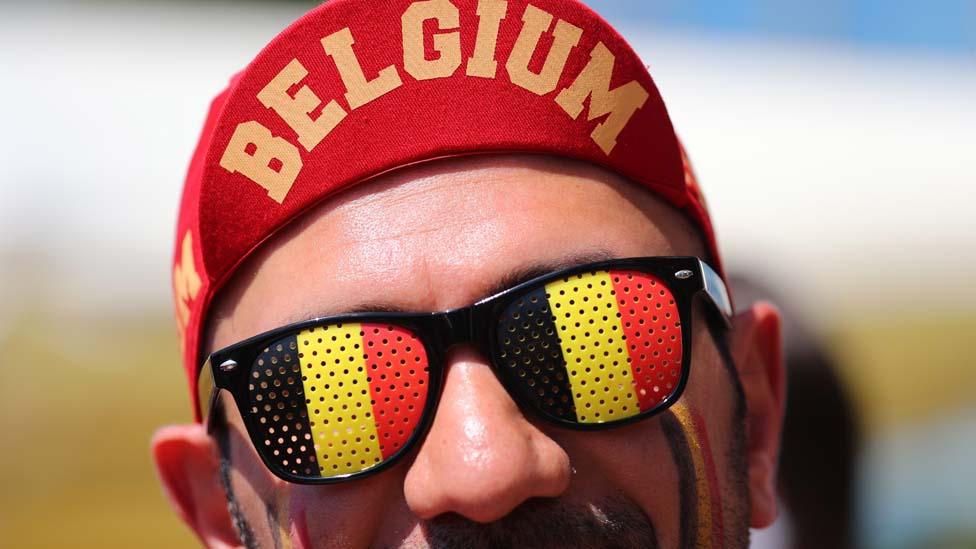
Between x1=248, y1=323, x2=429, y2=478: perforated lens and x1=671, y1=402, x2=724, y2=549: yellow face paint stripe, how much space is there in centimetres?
40

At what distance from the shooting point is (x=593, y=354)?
129 centimetres

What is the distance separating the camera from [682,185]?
1.52 m

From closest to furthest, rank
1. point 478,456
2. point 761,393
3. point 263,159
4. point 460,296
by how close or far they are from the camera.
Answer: point 478,456
point 460,296
point 263,159
point 761,393

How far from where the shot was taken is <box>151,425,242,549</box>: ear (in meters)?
1.67

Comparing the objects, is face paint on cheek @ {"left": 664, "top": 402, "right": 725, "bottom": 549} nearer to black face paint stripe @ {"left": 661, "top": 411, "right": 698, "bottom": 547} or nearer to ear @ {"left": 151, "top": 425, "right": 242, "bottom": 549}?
black face paint stripe @ {"left": 661, "top": 411, "right": 698, "bottom": 547}

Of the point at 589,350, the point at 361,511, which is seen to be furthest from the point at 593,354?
the point at 361,511

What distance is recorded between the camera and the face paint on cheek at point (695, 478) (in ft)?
4.48

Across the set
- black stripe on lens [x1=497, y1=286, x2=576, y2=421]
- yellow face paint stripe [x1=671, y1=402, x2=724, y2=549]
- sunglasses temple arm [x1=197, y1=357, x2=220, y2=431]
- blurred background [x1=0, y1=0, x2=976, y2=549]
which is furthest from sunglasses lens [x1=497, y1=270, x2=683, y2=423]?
blurred background [x1=0, y1=0, x2=976, y2=549]

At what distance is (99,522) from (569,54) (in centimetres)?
355

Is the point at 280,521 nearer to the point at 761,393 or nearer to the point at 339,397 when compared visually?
the point at 339,397

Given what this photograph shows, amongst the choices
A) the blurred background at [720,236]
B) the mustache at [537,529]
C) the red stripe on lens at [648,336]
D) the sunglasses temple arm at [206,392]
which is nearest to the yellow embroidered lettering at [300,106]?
the sunglasses temple arm at [206,392]

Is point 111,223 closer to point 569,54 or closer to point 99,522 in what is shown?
point 99,522

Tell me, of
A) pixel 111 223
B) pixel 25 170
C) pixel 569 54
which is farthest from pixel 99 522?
pixel 569 54

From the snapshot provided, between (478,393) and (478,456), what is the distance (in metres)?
0.09
